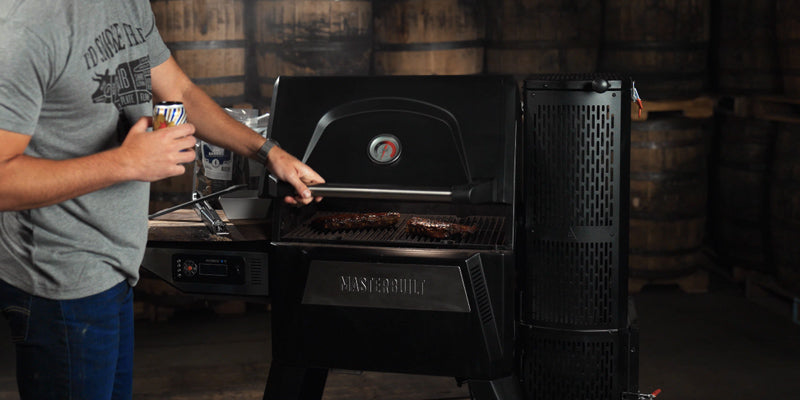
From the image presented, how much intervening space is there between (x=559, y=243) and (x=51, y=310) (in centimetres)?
145

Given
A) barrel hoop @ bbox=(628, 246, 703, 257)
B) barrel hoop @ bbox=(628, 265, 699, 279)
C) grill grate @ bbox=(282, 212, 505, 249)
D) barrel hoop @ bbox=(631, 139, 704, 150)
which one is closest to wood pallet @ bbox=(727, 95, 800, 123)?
barrel hoop @ bbox=(631, 139, 704, 150)

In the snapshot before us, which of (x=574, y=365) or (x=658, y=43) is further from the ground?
(x=658, y=43)

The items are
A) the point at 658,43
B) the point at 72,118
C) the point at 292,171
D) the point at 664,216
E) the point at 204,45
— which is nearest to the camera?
the point at 72,118

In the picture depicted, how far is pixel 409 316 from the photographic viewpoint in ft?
7.98

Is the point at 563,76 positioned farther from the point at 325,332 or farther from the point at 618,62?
the point at 618,62

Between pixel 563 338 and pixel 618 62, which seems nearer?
pixel 563 338

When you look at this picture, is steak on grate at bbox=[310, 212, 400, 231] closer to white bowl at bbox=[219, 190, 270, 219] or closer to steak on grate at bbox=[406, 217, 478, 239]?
steak on grate at bbox=[406, 217, 478, 239]

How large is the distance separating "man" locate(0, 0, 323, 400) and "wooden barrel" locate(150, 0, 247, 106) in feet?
8.47

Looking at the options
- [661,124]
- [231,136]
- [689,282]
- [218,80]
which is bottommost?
[689,282]

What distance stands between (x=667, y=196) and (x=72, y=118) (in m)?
3.96

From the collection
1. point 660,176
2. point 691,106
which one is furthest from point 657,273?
point 691,106

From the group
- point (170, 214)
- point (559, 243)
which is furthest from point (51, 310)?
point (559, 243)

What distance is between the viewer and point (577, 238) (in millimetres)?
2594

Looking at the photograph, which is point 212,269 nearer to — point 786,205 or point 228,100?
point 228,100
